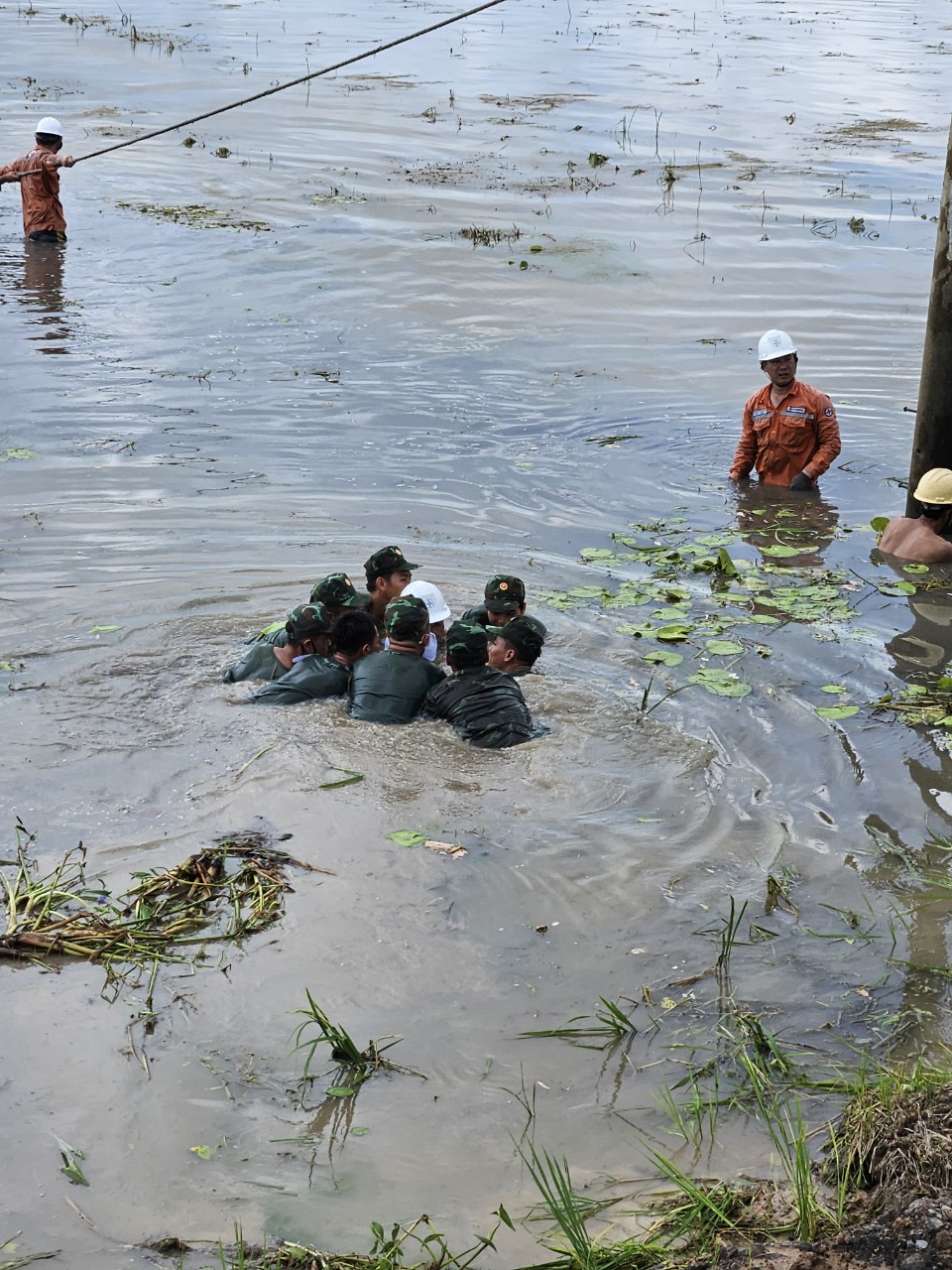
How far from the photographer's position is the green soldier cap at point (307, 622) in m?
7.46

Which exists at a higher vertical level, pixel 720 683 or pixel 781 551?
pixel 781 551

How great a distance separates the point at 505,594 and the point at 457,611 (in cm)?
114

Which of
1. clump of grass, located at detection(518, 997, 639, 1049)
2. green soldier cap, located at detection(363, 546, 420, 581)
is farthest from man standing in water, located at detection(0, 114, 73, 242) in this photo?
clump of grass, located at detection(518, 997, 639, 1049)

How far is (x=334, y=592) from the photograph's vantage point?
25.3ft

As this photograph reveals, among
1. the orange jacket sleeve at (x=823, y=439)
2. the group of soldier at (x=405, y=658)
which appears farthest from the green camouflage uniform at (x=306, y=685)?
the orange jacket sleeve at (x=823, y=439)

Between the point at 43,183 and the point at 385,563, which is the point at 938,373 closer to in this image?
the point at 385,563

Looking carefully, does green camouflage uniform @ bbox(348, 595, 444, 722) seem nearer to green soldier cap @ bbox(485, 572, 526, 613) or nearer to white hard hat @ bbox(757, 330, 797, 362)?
green soldier cap @ bbox(485, 572, 526, 613)

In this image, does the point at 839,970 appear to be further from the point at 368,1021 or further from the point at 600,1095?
the point at 368,1021

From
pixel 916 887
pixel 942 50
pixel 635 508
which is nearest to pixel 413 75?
pixel 942 50

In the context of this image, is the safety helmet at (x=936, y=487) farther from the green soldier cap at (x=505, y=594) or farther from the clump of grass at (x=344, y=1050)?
the clump of grass at (x=344, y=1050)

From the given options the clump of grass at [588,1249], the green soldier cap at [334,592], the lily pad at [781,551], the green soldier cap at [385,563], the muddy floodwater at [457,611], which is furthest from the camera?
the lily pad at [781,551]

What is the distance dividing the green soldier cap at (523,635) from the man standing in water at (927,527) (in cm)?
326

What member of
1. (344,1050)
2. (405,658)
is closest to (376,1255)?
(344,1050)

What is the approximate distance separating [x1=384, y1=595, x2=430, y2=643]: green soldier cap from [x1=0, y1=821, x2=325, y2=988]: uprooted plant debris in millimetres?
1762
